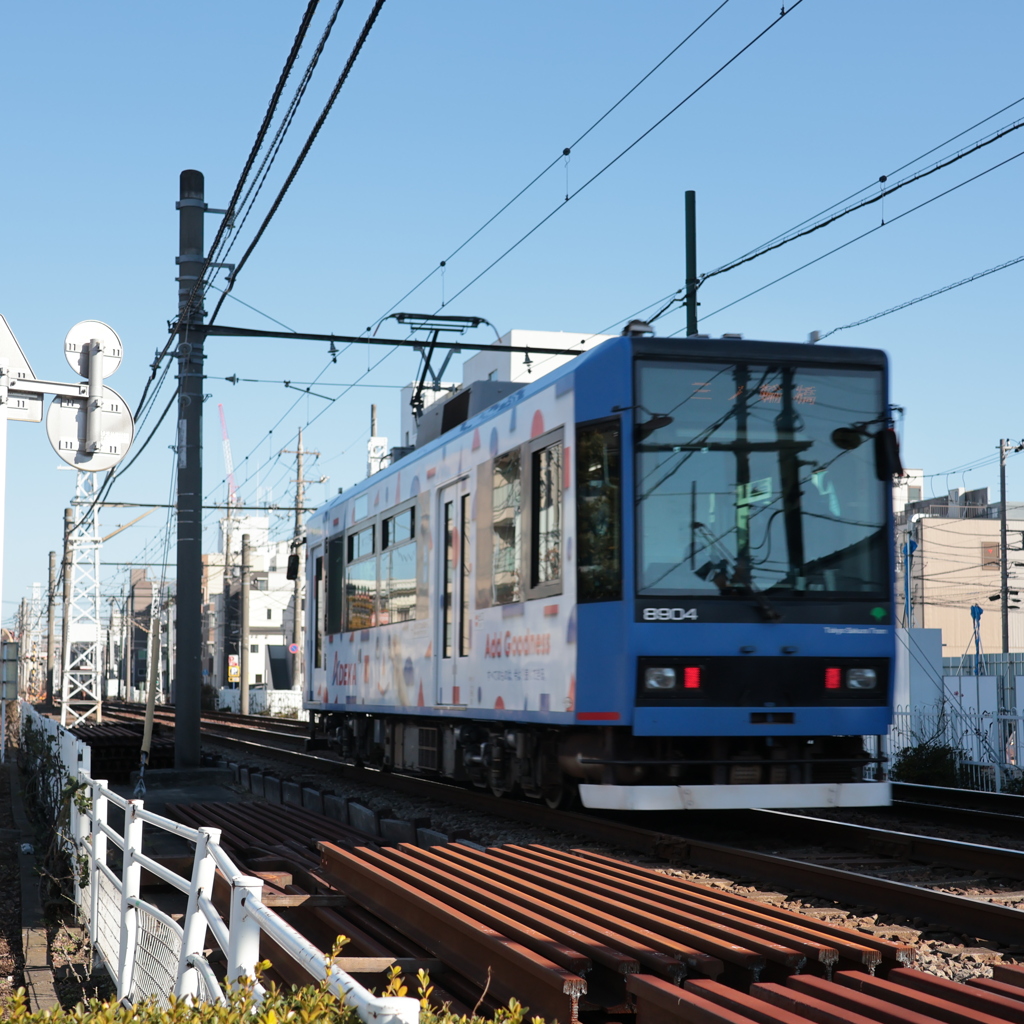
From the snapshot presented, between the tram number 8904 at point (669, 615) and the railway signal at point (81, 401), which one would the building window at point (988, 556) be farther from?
the railway signal at point (81, 401)

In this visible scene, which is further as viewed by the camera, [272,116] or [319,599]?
[319,599]

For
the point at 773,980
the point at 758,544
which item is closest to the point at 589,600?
the point at 758,544

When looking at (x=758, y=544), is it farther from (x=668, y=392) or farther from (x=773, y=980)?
(x=773, y=980)

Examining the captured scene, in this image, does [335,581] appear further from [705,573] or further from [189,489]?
[705,573]

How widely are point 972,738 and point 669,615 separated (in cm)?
884

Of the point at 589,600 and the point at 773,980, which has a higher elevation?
the point at 589,600

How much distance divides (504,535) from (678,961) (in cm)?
721

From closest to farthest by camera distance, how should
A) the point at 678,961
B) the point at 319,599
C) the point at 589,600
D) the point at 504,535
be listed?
the point at 678,961
the point at 589,600
the point at 504,535
the point at 319,599

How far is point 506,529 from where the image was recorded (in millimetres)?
11797

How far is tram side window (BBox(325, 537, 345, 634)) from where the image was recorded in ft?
61.5

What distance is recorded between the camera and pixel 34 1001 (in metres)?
6.86

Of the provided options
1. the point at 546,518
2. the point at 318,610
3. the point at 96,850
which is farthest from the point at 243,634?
the point at 96,850

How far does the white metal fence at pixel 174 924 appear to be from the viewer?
11.0 ft

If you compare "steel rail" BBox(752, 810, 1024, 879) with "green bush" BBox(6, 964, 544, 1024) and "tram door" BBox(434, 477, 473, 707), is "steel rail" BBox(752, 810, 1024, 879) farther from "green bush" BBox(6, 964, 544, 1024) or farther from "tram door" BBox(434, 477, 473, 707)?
"green bush" BBox(6, 964, 544, 1024)
